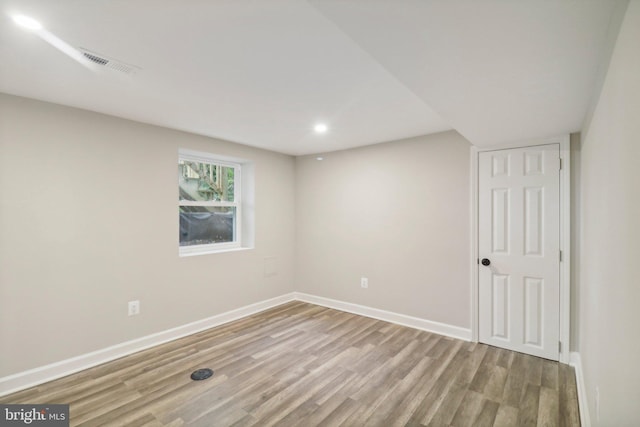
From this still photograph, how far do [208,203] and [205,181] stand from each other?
0.99 ft

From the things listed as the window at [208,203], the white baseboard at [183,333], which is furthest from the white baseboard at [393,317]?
the window at [208,203]

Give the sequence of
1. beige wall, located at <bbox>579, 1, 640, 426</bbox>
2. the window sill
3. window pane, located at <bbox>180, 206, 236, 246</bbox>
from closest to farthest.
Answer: beige wall, located at <bbox>579, 1, 640, 426</bbox> < the window sill < window pane, located at <bbox>180, 206, 236, 246</bbox>

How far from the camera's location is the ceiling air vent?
5.74 feet

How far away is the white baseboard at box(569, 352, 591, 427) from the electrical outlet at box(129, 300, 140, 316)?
3.72 m

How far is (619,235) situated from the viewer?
1137 mm

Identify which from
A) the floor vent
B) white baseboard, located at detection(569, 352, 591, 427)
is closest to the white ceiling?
white baseboard, located at detection(569, 352, 591, 427)

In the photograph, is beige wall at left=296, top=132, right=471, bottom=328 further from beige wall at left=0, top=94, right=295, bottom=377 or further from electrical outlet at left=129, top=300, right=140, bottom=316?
electrical outlet at left=129, top=300, right=140, bottom=316

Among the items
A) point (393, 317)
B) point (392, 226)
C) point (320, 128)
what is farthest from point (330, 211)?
point (393, 317)

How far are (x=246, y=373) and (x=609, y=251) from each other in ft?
8.65

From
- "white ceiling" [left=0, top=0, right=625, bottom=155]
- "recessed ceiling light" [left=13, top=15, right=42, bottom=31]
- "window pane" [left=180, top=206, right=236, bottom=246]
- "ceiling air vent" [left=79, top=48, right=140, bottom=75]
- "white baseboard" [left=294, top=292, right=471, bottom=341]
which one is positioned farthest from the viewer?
"window pane" [left=180, top=206, right=236, bottom=246]

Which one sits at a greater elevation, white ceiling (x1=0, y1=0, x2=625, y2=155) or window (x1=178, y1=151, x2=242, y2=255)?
white ceiling (x1=0, y1=0, x2=625, y2=155)

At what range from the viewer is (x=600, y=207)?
1623 millimetres

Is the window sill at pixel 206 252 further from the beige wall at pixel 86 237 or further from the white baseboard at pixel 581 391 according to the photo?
the white baseboard at pixel 581 391

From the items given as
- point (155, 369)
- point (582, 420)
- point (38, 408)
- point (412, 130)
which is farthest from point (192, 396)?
point (412, 130)
